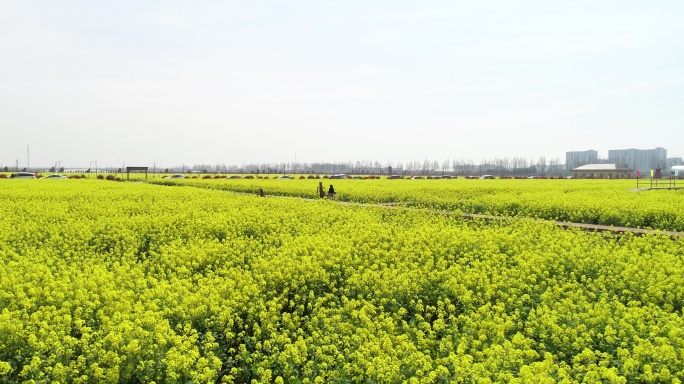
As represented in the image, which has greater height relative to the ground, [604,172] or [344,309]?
[604,172]

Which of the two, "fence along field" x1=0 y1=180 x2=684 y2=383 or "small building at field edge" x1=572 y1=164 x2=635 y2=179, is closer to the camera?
"fence along field" x1=0 y1=180 x2=684 y2=383

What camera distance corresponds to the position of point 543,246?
489 inches

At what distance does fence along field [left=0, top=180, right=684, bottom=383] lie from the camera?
5688 mm

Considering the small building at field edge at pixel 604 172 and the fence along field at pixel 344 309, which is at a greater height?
the small building at field edge at pixel 604 172

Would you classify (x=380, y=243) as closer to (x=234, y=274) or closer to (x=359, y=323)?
(x=234, y=274)

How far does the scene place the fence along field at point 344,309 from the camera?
18.7 feet

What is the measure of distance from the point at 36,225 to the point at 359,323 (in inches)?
446

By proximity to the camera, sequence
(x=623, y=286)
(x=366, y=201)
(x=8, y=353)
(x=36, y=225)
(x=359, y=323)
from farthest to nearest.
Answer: (x=366, y=201), (x=36, y=225), (x=623, y=286), (x=359, y=323), (x=8, y=353)

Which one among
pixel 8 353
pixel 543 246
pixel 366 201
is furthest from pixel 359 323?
pixel 366 201

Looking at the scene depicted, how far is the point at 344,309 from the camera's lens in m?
7.73

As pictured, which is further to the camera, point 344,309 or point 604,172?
point 604,172

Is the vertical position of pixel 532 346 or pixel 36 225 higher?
pixel 36 225

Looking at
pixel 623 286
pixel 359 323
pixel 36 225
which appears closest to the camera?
pixel 359 323

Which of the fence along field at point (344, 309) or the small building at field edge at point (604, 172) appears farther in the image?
the small building at field edge at point (604, 172)
